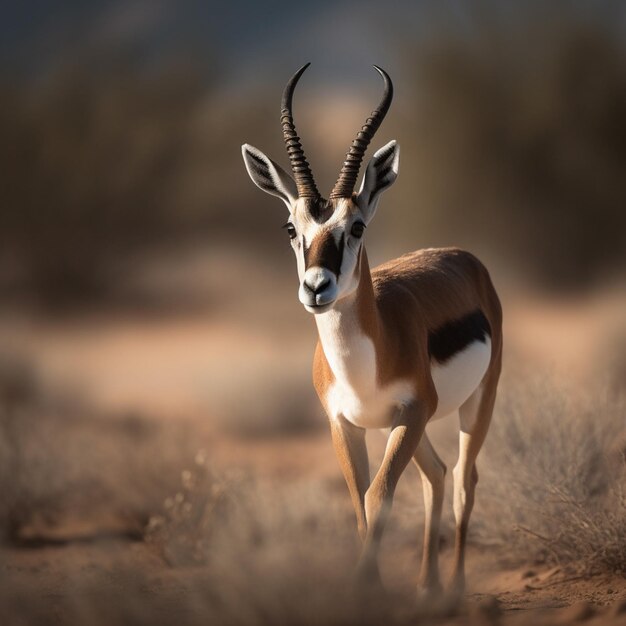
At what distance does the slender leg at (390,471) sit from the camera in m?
6.35

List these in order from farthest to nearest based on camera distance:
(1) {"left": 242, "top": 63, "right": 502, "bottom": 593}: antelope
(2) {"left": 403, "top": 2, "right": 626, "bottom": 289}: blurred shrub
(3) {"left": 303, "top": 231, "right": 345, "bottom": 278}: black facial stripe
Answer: (2) {"left": 403, "top": 2, "right": 626, "bottom": 289}: blurred shrub → (1) {"left": 242, "top": 63, "right": 502, "bottom": 593}: antelope → (3) {"left": 303, "top": 231, "right": 345, "bottom": 278}: black facial stripe

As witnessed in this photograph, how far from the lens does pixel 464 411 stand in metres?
8.13

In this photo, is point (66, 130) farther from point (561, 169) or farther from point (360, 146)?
point (360, 146)

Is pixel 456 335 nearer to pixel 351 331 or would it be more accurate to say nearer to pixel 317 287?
pixel 351 331

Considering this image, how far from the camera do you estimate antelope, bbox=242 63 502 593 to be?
632 centimetres

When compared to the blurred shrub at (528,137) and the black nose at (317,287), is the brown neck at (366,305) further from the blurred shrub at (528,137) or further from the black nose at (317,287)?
the blurred shrub at (528,137)

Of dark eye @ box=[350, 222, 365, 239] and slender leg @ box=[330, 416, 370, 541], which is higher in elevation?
dark eye @ box=[350, 222, 365, 239]

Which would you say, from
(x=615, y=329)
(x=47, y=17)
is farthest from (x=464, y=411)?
(x=47, y=17)

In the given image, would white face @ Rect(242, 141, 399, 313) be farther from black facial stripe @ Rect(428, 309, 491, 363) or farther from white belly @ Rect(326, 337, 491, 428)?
black facial stripe @ Rect(428, 309, 491, 363)

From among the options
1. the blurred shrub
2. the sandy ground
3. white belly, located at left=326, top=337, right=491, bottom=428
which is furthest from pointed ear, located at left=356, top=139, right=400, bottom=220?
the blurred shrub

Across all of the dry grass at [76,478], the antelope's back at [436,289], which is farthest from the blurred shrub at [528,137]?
the antelope's back at [436,289]

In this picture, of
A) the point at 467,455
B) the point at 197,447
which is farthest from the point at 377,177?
the point at 197,447

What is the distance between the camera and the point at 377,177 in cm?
681

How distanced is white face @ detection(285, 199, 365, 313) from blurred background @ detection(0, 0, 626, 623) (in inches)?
510
